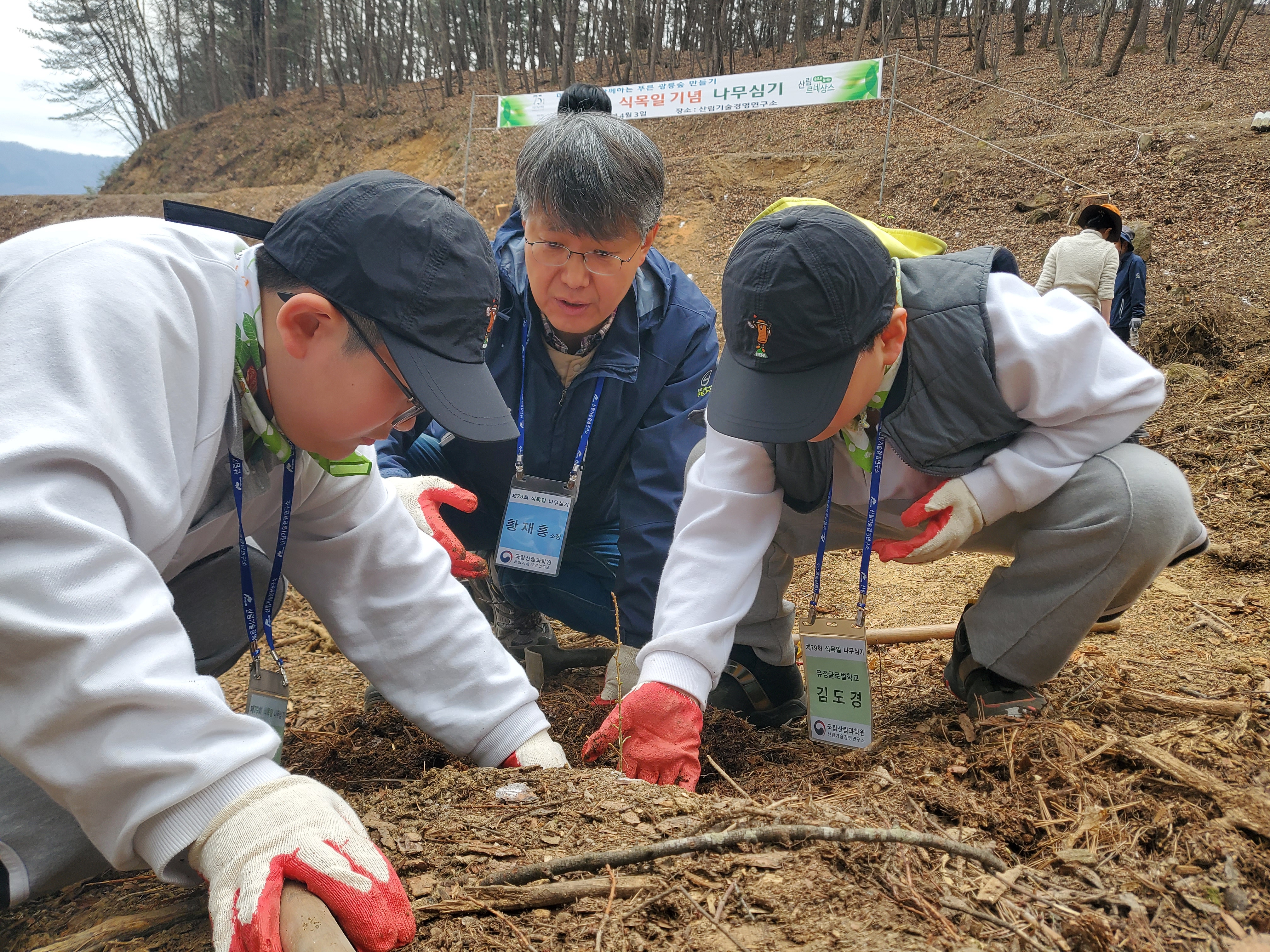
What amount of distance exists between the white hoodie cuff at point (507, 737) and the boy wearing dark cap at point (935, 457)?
0.18m

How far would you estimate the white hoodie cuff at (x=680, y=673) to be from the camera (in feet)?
6.18

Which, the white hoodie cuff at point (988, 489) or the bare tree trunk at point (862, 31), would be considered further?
the bare tree trunk at point (862, 31)

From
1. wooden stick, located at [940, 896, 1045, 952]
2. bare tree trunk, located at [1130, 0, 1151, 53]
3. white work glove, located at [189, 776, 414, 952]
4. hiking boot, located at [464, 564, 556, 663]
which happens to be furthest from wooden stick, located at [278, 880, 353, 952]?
bare tree trunk, located at [1130, 0, 1151, 53]

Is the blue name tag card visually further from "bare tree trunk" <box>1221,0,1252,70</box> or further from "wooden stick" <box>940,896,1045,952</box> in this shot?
"bare tree trunk" <box>1221,0,1252,70</box>

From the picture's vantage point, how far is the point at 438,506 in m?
2.45

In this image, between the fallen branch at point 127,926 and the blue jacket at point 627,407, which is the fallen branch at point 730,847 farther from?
the blue jacket at point 627,407

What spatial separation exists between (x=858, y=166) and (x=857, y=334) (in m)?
11.3

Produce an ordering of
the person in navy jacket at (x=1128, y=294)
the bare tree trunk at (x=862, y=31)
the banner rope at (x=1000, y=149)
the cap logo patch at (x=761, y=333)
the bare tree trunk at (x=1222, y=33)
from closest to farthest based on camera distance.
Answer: the cap logo patch at (x=761, y=333)
the person in navy jacket at (x=1128, y=294)
the banner rope at (x=1000, y=149)
the bare tree trunk at (x=1222, y=33)
the bare tree trunk at (x=862, y=31)

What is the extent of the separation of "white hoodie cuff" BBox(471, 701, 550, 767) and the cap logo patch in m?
0.88

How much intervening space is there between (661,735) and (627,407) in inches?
44.4

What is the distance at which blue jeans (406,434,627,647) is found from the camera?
291 cm

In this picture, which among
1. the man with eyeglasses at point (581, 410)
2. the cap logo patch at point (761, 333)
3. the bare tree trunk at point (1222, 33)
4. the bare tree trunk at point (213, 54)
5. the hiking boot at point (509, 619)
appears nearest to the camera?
the cap logo patch at point (761, 333)

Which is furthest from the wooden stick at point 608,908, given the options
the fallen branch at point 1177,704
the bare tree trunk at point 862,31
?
the bare tree trunk at point 862,31

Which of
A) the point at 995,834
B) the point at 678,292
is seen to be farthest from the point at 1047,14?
the point at 995,834
